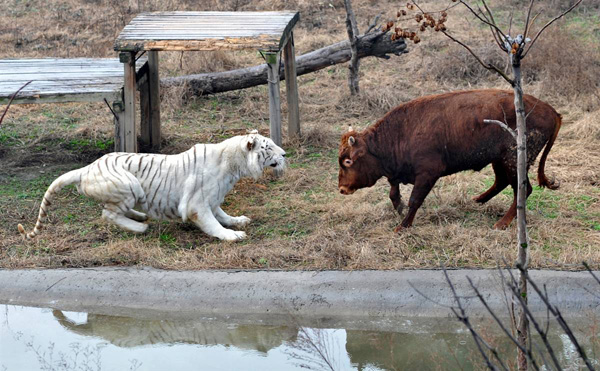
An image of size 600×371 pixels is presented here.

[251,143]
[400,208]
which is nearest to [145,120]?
[251,143]

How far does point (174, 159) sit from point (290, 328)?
2276 mm

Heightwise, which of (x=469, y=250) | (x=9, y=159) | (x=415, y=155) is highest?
(x=415, y=155)

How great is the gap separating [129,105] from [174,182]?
1.54 m

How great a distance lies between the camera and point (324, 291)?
19.2 feet

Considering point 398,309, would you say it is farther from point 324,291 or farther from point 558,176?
point 558,176

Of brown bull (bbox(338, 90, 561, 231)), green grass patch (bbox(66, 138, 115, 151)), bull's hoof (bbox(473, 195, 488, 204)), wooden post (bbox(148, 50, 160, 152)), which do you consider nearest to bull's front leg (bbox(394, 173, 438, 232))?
brown bull (bbox(338, 90, 561, 231))

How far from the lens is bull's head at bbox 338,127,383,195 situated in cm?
691

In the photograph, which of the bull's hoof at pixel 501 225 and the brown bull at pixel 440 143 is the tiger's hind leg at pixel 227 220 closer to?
the brown bull at pixel 440 143

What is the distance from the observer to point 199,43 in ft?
26.0

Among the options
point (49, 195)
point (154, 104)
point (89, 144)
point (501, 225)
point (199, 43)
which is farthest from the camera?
point (89, 144)

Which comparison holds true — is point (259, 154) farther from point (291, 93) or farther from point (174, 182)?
point (291, 93)

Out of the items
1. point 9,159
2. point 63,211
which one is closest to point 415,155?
point 63,211

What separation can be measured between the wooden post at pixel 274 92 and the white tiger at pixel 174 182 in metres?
1.30

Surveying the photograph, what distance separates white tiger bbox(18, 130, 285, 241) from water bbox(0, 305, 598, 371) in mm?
1309
